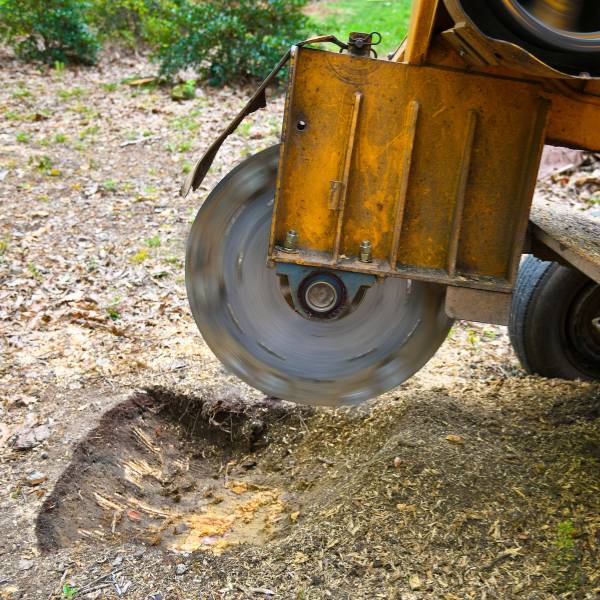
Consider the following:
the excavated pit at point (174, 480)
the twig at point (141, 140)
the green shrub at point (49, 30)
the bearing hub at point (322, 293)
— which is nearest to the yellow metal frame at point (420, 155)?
the bearing hub at point (322, 293)

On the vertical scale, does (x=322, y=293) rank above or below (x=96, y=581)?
above

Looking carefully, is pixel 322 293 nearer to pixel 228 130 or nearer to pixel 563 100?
pixel 228 130

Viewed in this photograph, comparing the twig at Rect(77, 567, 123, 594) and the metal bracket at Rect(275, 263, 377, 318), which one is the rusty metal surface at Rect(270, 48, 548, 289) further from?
the twig at Rect(77, 567, 123, 594)

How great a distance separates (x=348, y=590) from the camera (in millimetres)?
2570

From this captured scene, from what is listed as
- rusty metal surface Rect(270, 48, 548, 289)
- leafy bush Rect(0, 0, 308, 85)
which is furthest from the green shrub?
rusty metal surface Rect(270, 48, 548, 289)

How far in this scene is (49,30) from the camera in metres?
9.60

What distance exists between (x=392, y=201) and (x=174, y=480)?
1752 millimetres

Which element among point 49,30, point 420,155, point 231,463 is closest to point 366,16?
point 49,30

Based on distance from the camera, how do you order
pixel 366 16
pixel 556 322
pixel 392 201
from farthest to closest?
1. pixel 366 16
2. pixel 556 322
3. pixel 392 201

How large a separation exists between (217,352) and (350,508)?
874 mm

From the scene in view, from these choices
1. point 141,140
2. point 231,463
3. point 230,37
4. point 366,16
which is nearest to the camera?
point 231,463

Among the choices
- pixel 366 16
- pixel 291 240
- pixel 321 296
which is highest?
pixel 366 16

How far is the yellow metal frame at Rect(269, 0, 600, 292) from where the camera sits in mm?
2662

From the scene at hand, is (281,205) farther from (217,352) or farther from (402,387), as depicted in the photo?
(402,387)
